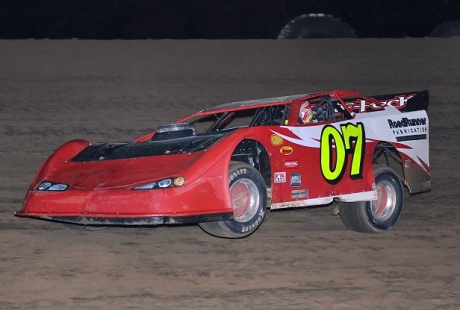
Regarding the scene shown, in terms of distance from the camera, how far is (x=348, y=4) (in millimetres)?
10656

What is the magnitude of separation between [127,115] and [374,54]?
3538mm

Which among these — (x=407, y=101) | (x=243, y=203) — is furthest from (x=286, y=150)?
(x=407, y=101)

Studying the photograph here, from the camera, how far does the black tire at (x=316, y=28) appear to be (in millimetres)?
11227

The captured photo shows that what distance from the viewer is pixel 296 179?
6.45 metres

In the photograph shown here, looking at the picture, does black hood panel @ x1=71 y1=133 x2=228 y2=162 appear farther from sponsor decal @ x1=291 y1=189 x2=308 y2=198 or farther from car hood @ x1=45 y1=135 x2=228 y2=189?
sponsor decal @ x1=291 y1=189 x2=308 y2=198

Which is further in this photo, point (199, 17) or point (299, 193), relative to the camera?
point (199, 17)

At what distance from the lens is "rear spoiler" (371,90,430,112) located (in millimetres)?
7617

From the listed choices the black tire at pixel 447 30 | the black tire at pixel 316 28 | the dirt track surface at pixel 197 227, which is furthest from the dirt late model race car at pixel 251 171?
the black tire at pixel 447 30

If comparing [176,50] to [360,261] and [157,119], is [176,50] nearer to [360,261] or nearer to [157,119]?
[157,119]

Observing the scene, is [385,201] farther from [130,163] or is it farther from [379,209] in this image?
[130,163]

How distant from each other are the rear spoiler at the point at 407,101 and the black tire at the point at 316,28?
3609 mm

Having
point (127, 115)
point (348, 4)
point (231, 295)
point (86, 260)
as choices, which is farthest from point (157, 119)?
point (231, 295)

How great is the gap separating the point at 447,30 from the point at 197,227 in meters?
5.81

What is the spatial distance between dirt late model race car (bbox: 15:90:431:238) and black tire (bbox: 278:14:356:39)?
12.1ft
